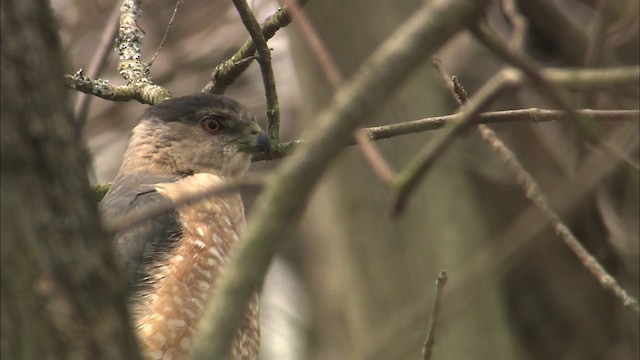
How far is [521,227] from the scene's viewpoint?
350 centimetres

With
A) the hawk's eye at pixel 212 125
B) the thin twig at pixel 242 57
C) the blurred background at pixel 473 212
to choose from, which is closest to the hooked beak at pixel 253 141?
the hawk's eye at pixel 212 125

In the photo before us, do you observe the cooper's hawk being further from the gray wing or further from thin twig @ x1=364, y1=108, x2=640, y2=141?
thin twig @ x1=364, y1=108, x2=640, y2=141

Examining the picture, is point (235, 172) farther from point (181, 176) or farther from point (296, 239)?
point (296, 239)

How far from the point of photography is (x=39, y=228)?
2.31 metres

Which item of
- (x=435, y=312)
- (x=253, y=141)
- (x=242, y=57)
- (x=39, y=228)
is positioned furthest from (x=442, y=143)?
(x=253, y=141)

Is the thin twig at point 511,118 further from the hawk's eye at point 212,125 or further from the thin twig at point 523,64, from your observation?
the hawk's eye at point 212,125

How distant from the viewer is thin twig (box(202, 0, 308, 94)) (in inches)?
187

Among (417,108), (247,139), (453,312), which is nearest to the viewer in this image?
(453,312)

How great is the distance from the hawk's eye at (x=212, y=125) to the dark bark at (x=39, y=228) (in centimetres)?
388

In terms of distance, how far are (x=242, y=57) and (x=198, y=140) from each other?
1277 mm

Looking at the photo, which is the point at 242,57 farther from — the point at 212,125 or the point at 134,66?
the point at 212,125

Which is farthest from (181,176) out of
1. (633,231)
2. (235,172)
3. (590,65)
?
(633,231)

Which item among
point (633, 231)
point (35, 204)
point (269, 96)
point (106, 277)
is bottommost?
point (633, 231)

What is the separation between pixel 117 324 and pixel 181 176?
→ 12.6 feet
